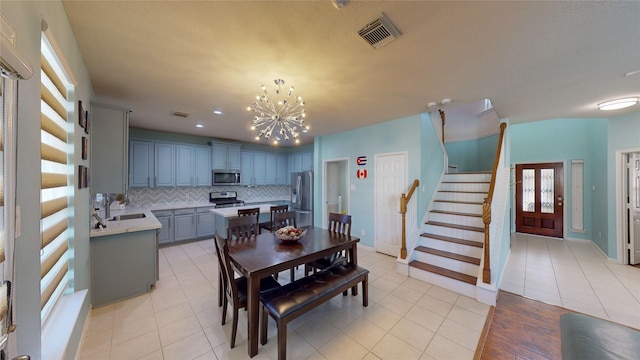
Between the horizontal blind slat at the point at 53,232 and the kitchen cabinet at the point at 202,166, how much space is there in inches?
150

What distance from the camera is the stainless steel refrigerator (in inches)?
231

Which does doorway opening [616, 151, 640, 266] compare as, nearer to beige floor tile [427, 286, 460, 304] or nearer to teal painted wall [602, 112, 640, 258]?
teal painted wall [602, 112, 640, 258]

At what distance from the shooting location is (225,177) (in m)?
5.79

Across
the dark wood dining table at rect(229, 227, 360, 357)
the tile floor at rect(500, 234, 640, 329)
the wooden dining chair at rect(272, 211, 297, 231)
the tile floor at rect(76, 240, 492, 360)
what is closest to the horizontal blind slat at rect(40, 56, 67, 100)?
the dark wood dining table at rect(229, 227, 360, 357)

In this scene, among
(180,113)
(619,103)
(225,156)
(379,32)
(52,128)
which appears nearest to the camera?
(52,128)

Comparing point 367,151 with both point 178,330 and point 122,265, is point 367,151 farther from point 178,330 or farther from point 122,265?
point 122,265

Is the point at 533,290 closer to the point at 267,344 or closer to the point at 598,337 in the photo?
the point at 598,337

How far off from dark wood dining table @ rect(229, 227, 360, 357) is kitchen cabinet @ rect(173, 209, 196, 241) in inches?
119

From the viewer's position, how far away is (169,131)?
5062 millimetres

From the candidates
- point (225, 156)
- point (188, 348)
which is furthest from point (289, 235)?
point (225, 156)

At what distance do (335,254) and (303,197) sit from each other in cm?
319

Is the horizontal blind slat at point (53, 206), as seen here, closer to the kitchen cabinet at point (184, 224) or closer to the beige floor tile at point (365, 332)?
the beige floor tile at point (365, 332)

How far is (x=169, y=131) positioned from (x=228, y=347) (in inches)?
190

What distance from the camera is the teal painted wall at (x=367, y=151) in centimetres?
398
